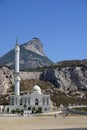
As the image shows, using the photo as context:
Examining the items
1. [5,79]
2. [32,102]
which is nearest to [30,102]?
[32,102]

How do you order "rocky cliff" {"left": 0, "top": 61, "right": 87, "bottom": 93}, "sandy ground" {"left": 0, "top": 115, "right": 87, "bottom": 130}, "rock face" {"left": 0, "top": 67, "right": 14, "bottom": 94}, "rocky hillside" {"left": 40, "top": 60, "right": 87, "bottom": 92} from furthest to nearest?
"rocky hillside" {"left": 40, "top": 60, "right": 87, "bottom": 92}, "rocky cliff" {"left": 0, "top": 61, "right": 87, "bottom": 93}, "rock face" {"left": 0, "top": 67, "right": 14, "bottom": 94}, "sandy ground" {"left": 0, "top": 115, "right": 87, "bottom": 130}

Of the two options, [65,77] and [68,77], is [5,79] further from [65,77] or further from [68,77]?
[68,77]

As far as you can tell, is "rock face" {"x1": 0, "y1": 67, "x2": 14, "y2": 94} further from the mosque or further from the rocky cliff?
the mosque

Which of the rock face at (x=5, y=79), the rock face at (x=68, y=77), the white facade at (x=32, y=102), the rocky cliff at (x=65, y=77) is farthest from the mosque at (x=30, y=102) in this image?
the rock face at (x=68, y=77)

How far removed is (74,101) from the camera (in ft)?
445

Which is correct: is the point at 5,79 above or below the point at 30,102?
above

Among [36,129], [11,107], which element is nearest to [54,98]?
[11,107]

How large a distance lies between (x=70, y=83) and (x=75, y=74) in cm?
418

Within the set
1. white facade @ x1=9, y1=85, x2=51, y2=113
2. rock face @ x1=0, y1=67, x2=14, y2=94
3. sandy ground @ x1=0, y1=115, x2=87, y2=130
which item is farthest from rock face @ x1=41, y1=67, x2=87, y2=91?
sandy ground @ x1=0, y1=115, x2=87, y2=130

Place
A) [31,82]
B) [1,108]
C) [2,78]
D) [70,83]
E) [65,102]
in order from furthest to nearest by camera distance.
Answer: [70,83], [31,82], [2,78], [65,102], [1,108]

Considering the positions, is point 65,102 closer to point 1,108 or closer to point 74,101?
point 74,101

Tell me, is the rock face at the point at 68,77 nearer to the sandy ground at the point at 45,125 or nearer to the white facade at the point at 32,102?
the white facade at the point at 32,102

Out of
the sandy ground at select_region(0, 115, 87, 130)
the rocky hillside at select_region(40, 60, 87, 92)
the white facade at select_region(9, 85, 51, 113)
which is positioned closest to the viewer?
the sandy ground at select_region(0, 115, 87, 130)

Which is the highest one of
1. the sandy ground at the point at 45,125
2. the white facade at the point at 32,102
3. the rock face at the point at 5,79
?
the rock face at the point at 5,79
